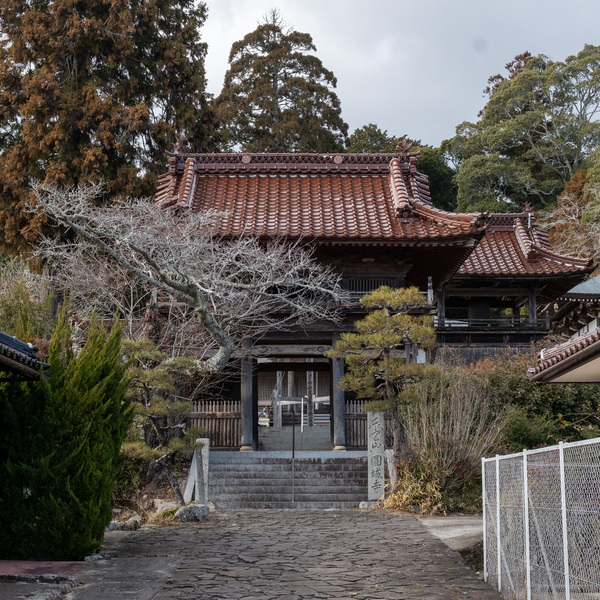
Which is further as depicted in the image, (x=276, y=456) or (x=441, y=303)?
(x=441, y=303)

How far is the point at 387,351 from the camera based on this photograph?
15.6 meters

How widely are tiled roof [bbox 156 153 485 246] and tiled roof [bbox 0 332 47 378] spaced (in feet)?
30.3

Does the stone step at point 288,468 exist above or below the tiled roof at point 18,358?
below

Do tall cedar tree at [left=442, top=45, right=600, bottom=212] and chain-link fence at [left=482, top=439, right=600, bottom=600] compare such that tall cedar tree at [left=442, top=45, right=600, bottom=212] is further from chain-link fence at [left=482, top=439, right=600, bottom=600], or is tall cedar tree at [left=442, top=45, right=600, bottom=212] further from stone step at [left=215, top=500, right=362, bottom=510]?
chain-link fence at [left=482, top=439, right=600, bottom=600]

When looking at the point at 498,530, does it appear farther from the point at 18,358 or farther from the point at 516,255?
the point at 516,255

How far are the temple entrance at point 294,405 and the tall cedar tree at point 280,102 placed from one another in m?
11.7

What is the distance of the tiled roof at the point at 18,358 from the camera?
8328 mm

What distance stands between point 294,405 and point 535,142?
25593 millimetres

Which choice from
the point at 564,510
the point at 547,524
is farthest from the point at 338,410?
the point at 564,510

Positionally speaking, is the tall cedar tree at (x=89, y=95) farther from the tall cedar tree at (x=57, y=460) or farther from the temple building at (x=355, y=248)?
the tall cedar tree at (x=57, y=460)

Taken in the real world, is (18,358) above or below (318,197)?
below

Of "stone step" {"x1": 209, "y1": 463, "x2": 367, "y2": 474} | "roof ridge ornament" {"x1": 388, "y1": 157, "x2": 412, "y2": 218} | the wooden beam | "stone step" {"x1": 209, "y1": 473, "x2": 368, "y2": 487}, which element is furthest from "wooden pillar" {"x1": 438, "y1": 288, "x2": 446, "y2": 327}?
"stone step" {"x1": 209, "y1": 473, "x2": 368, "y2": 487}

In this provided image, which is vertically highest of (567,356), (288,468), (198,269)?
(198,269)

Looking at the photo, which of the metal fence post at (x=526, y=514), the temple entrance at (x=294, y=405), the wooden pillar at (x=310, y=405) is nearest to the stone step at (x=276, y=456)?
the temple entrance at (x=294, y=405)
